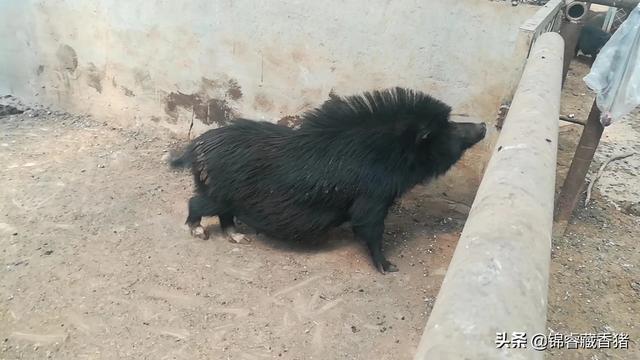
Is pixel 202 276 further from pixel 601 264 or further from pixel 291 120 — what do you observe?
pixel 601 264

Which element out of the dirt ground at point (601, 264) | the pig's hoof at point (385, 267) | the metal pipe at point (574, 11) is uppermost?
the metal pipe at point (574, 11)

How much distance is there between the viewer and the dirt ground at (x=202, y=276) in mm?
2818

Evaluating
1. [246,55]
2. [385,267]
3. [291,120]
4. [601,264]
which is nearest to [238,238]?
[385,267]

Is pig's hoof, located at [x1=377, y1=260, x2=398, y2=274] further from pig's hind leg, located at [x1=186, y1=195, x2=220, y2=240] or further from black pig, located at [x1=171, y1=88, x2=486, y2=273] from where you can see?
pig's hind leg, located at [x1=186, y1=195, x2=220, y2=240]

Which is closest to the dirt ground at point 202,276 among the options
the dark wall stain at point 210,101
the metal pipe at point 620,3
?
the dark wall stain at point 210,101

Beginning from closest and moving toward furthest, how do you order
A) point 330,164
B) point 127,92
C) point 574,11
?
point 330,164
point 574,11
point 127,92

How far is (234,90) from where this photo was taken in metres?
4.46

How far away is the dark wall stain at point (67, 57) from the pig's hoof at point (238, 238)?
7.69ft

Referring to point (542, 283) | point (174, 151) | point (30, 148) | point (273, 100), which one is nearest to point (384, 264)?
point (273, 100)

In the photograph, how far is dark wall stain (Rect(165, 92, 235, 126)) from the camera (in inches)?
180

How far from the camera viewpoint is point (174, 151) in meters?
4.58

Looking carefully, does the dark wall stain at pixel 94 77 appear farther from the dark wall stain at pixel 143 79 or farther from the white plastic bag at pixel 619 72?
the white plastic bag at pixel 619 72

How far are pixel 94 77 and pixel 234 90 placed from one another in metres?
1.35

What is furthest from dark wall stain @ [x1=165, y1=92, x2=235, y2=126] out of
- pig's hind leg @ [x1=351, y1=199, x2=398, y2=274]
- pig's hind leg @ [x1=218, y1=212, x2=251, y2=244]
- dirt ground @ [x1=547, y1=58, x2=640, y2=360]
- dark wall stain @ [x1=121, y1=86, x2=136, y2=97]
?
dirt ground @ [x1=547, y1=58, x2=640, y2=360]
